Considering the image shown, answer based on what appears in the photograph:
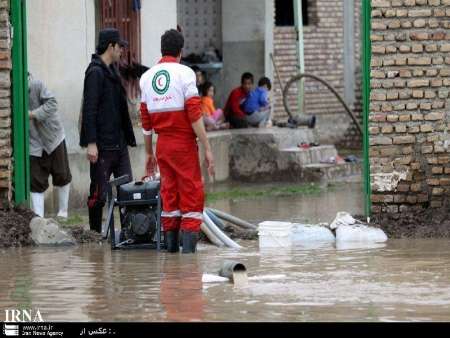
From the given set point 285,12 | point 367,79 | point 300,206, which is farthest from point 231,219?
point 285,12

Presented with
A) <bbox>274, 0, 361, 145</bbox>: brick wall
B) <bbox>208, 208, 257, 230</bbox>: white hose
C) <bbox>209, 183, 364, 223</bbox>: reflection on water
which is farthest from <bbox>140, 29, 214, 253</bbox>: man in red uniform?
<bbox>274, 0, 361, 145</bbox>: brick wall

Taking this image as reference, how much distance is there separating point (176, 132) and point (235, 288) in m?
2.20

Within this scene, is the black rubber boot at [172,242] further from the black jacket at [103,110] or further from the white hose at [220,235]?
the black jacket at [103,110]

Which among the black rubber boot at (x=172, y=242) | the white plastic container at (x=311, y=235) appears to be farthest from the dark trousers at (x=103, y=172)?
the white plastic container at (x=311, y=235)

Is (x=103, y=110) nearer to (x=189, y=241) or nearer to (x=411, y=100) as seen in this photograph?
(x=189, y=241)

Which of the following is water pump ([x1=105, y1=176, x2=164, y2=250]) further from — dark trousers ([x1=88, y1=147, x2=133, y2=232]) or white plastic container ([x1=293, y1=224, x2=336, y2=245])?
white plastic container ([x1=293, y1=224, x2=336, y2=245])

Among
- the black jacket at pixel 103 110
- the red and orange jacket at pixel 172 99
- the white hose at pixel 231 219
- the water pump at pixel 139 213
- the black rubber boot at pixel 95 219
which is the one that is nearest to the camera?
the red and orange jacket at pixel 172 99

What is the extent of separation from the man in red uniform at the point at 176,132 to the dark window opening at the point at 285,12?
47.0 feet

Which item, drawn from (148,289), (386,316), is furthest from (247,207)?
(386,316)

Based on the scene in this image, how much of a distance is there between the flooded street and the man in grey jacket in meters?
1.70

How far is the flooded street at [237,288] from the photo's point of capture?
27.5ft

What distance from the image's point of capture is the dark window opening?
2552 centimetres

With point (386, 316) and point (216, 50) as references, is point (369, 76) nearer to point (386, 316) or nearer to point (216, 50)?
point (386, 316)
